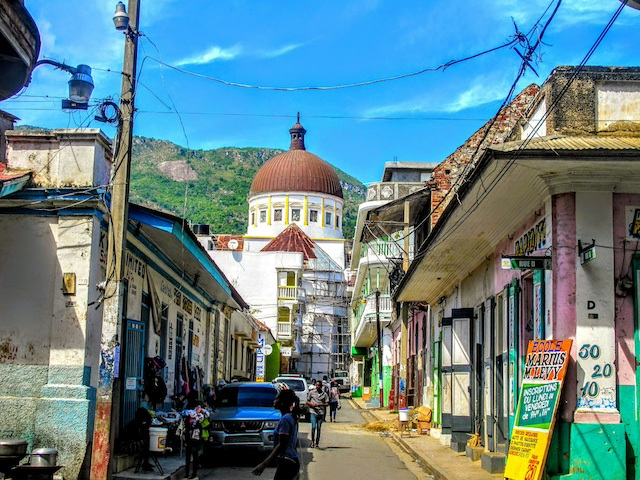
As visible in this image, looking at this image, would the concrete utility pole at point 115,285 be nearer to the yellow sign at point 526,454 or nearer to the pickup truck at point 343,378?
the yellow sign at point 526,454

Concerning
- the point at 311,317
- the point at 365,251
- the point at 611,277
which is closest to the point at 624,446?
the point at 611,277

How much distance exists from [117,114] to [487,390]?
914cm

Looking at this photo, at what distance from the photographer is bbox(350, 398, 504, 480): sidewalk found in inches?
566

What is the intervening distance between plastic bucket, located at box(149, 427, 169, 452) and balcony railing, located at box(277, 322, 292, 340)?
55.4 metres

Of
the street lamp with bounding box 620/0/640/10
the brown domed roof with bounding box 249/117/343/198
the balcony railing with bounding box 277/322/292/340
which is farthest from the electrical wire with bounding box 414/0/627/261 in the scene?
the brown domed roof with bounding box 249/117/343/198

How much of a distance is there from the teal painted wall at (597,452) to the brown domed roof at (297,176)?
7834cm

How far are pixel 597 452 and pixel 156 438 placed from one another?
6495 millimetres

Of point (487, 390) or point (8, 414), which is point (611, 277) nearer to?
point (487, 390)

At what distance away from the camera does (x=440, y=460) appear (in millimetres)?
16859

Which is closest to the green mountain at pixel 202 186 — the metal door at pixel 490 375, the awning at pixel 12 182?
the metal door at pixel 490 375

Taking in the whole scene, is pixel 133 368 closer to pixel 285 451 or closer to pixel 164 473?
pixel 164 473

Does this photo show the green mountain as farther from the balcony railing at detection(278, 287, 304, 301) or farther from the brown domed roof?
the balcony railing at detection(278, 287, 304, 301)

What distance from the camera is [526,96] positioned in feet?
77.2

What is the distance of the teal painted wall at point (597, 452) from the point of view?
10750mm
